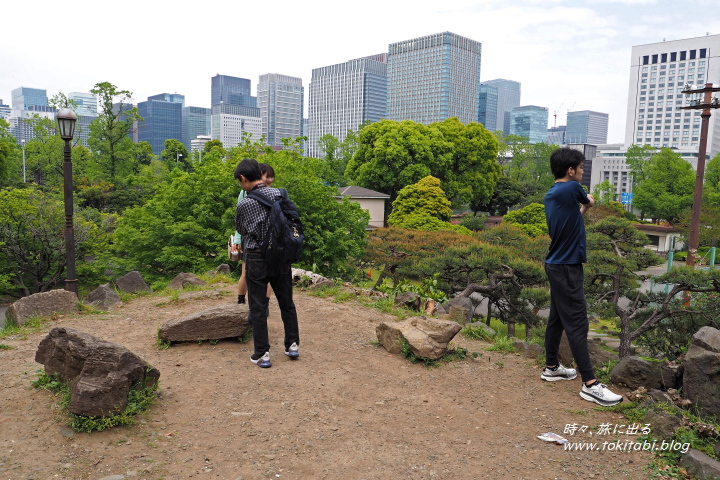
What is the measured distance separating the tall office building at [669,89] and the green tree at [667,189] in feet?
231

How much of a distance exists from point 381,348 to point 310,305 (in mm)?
2000

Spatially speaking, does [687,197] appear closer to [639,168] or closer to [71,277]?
[639,168]

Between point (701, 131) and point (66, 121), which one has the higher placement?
point (701, 131)

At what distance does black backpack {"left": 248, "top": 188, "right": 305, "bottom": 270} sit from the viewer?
4.49 metres

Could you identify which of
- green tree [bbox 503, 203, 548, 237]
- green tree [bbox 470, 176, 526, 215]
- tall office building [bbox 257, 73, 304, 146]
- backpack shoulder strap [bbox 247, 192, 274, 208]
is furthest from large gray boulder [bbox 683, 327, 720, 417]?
tall office building [bbox 257, 73, 304, 146]

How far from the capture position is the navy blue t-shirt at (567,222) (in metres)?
4.13

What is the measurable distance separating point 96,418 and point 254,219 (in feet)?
6.26

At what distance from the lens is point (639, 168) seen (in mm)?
49938

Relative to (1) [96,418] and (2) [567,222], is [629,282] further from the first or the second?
(1) [96,418]

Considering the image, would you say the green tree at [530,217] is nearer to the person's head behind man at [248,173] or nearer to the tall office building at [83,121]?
the tall office building at [83,121]

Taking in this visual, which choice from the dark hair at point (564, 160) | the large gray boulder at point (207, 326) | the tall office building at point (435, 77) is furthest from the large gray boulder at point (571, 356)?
the tall office building at point (435, 77)

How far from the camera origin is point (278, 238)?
4.49m

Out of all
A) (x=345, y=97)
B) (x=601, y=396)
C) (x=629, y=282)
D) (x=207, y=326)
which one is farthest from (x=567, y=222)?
(x=345, y=97)

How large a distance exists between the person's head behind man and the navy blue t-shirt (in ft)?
8.10
